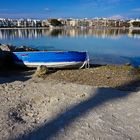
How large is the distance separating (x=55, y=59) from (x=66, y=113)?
12550 mm

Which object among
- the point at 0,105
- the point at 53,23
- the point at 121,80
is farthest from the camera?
the point at 53,23

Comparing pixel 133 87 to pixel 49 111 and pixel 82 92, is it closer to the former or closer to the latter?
pixel 82 92

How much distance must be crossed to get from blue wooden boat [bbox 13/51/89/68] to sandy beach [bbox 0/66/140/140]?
9.53 meters

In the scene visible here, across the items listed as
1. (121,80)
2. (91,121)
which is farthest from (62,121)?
(121,80)

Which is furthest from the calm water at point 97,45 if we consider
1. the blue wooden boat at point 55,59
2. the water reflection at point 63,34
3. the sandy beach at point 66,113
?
the sandy beach at point 66,113

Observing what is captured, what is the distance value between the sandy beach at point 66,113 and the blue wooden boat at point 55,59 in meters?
9.53

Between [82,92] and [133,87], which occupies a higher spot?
[82,92]

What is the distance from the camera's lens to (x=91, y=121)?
20.4ft

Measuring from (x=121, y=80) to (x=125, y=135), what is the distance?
9.03 m

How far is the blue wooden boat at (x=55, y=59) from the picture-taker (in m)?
19.1

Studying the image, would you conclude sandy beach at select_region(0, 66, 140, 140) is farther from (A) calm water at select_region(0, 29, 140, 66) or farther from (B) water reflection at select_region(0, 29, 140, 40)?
(B) water reflection at select_region(0, 29, 140, 40)

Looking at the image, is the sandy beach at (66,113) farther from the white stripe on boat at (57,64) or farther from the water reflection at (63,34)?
the water reflection at (63,34)

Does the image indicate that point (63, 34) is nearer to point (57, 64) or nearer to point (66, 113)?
point (57, 64)

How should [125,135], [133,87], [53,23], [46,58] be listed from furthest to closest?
1. [53,23]
2. [46,58]
3. [133,87]
4. [125,135]
